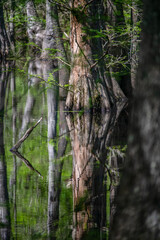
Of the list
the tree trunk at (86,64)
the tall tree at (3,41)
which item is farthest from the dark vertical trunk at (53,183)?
the tall tree at (3,41)

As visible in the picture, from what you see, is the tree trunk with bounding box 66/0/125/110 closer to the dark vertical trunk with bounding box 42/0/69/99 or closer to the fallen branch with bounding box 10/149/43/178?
the dark vertical trunk with bounding box 42/0/69/99

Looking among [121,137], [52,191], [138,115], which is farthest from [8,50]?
[138,115]

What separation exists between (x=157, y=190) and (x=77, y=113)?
28.7ft

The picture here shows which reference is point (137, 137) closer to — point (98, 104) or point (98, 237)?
point (98, 237)

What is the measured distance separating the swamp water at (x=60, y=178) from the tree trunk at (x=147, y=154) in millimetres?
927

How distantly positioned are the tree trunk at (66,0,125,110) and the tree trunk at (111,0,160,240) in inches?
349

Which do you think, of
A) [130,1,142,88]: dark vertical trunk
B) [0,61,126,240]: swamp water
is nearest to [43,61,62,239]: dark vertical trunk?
[0,61,126,240]: swamp water

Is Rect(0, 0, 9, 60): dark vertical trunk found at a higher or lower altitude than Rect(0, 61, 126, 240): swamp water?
higher

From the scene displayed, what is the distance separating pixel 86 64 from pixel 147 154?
9.56 m

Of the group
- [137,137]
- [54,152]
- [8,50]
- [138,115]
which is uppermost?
[8,50]

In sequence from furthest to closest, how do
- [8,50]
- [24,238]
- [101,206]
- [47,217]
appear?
[8,50], [101,206], [47,217], [24,238]

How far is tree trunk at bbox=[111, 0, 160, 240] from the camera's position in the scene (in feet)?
7.09

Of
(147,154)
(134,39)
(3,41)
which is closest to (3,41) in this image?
(3,41)

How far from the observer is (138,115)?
221 cm
